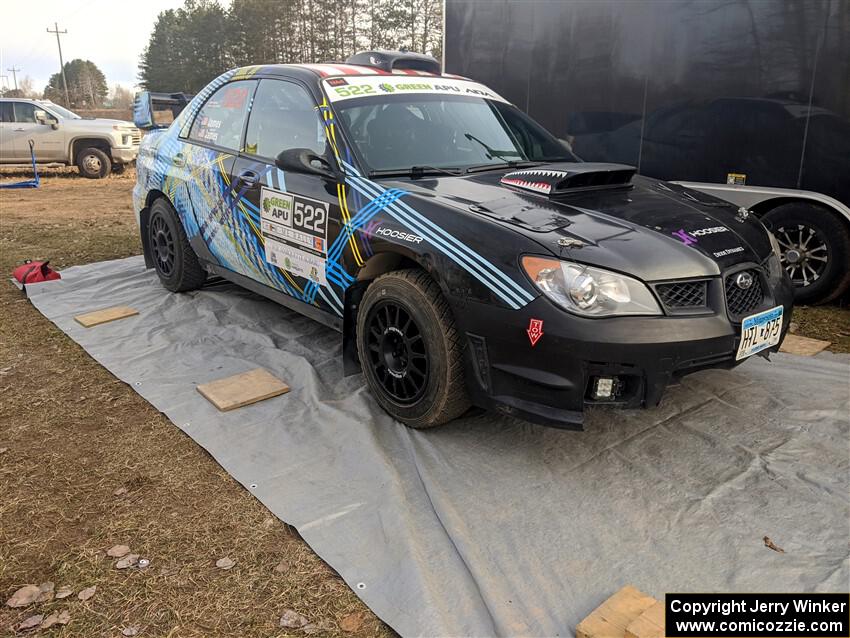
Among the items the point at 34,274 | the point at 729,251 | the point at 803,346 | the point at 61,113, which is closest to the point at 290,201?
the point at 729,251

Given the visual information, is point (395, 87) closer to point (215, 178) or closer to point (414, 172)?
point (414, 172)

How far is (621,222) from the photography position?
9.39 ft

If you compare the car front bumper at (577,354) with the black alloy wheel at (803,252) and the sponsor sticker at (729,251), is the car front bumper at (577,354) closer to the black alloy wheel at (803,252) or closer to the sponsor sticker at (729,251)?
the sponsor sticker at (729,251)

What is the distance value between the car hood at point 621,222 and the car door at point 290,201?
521 mm

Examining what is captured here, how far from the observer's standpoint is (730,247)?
289cm

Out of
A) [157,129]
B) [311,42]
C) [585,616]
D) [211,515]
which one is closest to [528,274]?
[585,616]

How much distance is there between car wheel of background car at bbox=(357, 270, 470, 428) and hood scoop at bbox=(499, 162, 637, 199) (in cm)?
72

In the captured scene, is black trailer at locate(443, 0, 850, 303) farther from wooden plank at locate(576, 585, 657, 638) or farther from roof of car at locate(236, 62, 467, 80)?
wooden plank at locate(576, 585, 657, 638)

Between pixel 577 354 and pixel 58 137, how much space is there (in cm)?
1546

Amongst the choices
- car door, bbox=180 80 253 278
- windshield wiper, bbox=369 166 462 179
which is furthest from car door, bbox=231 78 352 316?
windshield wiper, bbox=369 166 462 179

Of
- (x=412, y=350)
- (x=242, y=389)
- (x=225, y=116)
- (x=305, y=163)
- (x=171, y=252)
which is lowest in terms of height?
(x=242, y=389)

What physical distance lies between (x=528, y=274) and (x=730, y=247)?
1007mm

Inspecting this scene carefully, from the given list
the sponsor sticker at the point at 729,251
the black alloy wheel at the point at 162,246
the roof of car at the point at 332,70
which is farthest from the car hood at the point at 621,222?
the black alloy wheel at the point at 162,246

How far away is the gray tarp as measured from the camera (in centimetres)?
223
